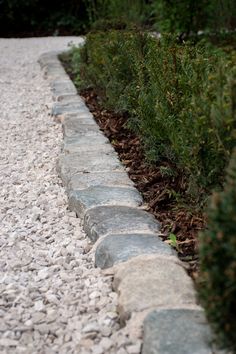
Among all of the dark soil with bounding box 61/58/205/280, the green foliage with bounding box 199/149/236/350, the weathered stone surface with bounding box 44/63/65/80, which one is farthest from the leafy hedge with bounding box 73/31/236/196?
the weathered stone surface with bounding box 44/63/65/80

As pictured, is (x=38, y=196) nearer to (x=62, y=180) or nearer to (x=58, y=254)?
(x=62, y=180)

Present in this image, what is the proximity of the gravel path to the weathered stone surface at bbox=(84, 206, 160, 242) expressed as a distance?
0.26 feet

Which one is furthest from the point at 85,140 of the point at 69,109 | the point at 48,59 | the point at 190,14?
the point at 190,14

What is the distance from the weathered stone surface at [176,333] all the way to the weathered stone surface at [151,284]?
0.06 metres

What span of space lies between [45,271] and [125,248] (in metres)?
0.33

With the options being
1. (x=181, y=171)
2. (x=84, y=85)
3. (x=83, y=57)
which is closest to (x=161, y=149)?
(x=181, y=171)

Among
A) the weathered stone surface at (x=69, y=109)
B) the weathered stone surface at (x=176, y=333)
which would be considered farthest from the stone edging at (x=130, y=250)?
Result: the weathered stone surface at (x=69, y=109)

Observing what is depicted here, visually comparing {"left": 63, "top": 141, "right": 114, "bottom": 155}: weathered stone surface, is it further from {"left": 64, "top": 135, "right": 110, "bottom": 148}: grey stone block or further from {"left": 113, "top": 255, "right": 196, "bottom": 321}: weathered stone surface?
{"left": 113, "top": 255, "right": 196, "bottom": 321}: weathered stone surface

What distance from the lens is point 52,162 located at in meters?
3.48

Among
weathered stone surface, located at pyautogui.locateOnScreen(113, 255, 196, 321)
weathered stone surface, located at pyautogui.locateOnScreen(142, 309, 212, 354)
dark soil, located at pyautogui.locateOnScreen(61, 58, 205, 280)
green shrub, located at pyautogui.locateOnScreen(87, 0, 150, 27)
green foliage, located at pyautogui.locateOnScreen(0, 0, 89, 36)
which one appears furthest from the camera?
green foliage, located at pyautogui.locateOnScreen(0, 0, 89, 36)

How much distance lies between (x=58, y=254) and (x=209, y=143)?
29.9 inches

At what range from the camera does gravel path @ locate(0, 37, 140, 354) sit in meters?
1.79

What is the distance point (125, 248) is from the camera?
214 centimetres

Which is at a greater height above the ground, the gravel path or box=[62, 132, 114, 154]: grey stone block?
the gravel path
